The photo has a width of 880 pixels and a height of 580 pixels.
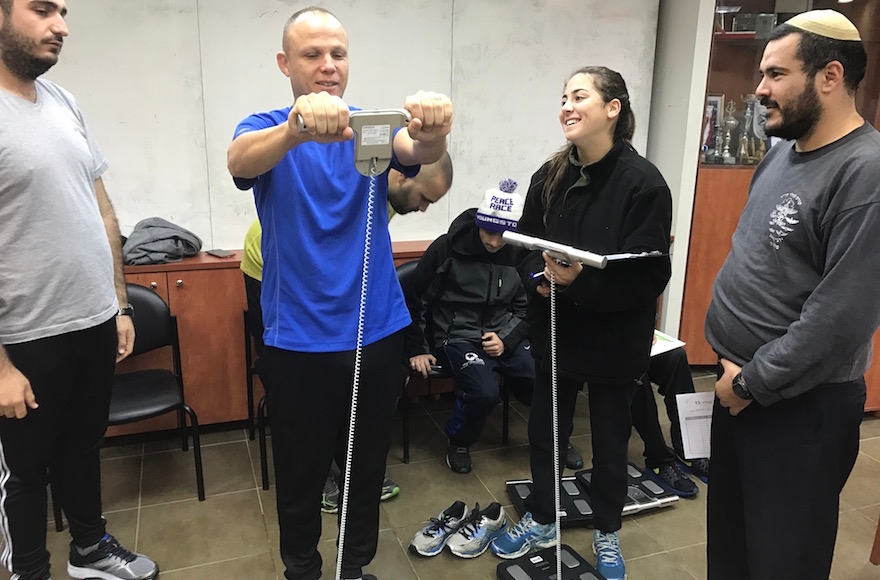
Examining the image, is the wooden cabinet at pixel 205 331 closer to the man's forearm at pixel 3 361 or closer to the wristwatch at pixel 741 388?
the man's forearm at pixel 3 361

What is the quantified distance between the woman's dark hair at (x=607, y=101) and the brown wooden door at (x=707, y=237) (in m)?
1.82

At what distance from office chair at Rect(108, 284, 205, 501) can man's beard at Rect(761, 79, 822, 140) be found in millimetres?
2039

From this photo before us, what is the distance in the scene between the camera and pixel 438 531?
7.13 ft

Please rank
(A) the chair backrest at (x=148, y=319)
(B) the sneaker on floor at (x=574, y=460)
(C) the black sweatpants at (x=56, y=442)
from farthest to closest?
(B) the sneaker on floor at (x=574, y=460), (A) the chair backrest at (x=148, y=319), (C) the black sweatpants at (x=56, y=442)

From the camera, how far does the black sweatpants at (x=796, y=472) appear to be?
4.57ft

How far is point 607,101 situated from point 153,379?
191 centimetres

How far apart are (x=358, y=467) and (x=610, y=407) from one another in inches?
30.2

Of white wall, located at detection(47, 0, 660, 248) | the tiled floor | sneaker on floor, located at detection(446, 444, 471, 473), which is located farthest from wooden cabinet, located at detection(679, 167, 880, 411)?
sneaker on floor, located at detection(446, 444, 471, 473)

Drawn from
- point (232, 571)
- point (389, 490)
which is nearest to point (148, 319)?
point (232, 571)

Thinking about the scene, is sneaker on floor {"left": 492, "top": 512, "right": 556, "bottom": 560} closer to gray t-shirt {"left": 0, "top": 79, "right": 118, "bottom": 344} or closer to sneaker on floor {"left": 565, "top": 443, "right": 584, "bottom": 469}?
sneaker on floor {"left": 565, "top": 443, "right": 584, "bottom": 469}

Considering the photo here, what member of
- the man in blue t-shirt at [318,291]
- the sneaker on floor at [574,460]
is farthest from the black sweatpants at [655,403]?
the man in blue t-shirt at [318,291]

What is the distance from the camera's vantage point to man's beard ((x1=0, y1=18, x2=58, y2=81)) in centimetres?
149

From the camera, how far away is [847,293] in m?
1.25

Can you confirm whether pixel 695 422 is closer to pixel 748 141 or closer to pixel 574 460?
pixel 574 460
